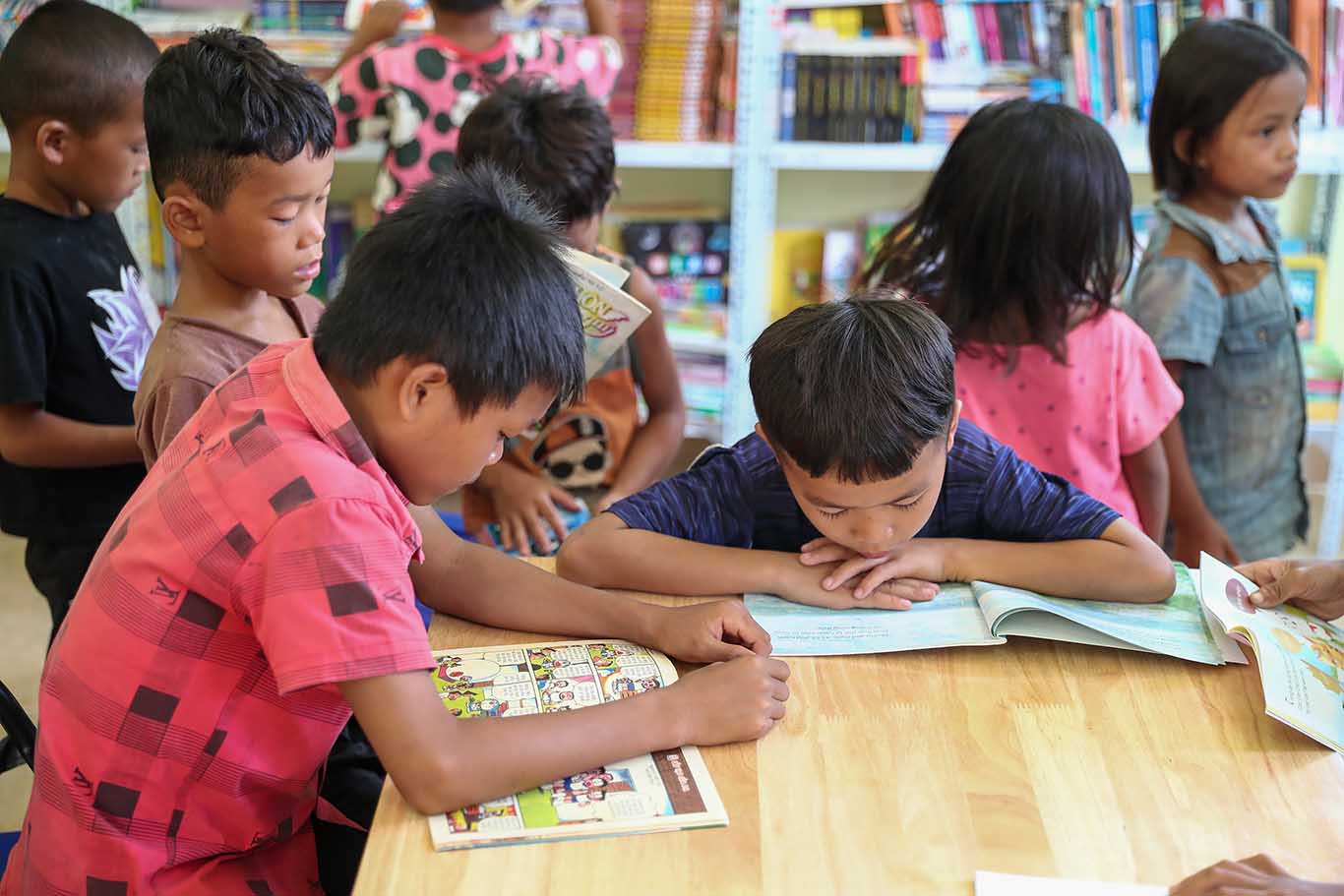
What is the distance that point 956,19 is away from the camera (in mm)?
3039

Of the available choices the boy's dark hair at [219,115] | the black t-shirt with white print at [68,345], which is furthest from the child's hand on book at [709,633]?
the black t-shirt with white print at [68,345]

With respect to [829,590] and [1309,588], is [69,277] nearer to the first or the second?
[829,590]

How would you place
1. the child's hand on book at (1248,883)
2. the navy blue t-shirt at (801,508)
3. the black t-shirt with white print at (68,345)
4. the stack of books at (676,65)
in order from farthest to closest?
the stack of books at (676,65)
the black t-shirt with white print at (68,345)
the navy blue t-shirt at (801,508)
the child's hand on book at (1248,883)

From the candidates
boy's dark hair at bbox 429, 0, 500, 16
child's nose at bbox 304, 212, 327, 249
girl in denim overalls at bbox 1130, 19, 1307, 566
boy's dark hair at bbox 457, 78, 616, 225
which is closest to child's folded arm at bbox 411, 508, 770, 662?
child's nose at bbox 304, 212, 327, 249

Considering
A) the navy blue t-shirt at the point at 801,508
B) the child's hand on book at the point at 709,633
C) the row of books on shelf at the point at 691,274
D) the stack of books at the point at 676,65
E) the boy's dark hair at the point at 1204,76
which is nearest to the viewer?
the child's hand on book at the point at 709,633

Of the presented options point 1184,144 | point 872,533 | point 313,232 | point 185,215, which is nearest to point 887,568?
point 872,533

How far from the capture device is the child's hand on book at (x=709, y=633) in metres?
1.16

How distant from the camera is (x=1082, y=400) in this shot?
5.78ft

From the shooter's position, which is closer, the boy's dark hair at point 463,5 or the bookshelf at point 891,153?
the boy's dark hair at point 463,5

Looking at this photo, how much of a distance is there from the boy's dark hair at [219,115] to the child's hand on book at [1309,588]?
3.78 feet

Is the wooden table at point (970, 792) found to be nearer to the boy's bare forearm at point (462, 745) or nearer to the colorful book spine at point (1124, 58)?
the boy's bare forearm at point (462, 745)

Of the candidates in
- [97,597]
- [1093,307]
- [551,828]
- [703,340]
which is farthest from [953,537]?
[703,340]

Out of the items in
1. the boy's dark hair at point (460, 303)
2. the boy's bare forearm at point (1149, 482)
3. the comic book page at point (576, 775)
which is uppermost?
the boy's dark hair at point (460, 303)

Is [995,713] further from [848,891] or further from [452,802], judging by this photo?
[452,802]
